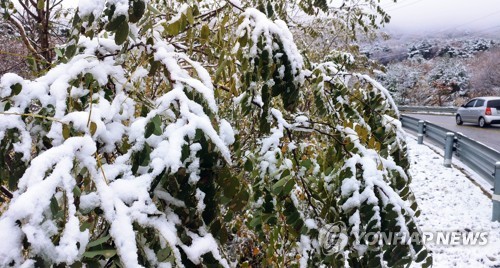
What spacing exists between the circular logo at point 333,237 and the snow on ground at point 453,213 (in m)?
5.00

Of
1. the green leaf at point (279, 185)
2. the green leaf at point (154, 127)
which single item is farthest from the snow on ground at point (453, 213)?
the green leaf at point (154, 127)

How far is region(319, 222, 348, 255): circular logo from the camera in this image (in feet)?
4.92

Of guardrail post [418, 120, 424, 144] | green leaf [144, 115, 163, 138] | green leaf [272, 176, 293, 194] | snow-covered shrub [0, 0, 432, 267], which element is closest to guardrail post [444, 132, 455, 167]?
guardrail post [418, 120, 424, 144]

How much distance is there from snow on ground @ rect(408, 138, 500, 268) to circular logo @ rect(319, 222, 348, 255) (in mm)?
4998

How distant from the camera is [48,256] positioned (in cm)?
76

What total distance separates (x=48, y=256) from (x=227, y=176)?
1.61 feet

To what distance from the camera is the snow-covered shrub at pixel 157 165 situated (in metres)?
0.86

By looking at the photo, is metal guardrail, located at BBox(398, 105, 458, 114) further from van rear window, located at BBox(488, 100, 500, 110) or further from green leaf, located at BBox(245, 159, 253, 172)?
green leaf, located at BBox(245, 159, 253, 172)

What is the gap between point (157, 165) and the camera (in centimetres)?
97

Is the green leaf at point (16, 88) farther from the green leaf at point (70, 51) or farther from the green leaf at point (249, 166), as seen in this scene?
the green leaf at point (249, 166)

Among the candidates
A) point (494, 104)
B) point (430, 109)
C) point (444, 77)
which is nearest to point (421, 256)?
point (494, 104)

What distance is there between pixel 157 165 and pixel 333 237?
3.01ft

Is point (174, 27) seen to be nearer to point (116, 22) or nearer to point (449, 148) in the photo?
point (116, 22)

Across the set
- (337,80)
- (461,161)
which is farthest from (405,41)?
(337,80)
